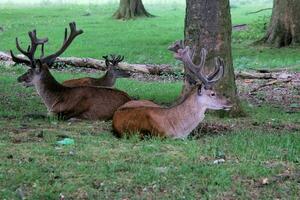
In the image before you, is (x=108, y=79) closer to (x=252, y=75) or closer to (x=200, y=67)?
(x=252, y=75)

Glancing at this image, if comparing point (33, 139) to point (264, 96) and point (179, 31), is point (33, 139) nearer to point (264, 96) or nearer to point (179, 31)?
point (264, 96)

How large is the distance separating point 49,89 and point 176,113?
2.78 metres

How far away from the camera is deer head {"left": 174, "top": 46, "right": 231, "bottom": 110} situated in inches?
345

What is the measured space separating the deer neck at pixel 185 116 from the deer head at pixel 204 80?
0.28 ft

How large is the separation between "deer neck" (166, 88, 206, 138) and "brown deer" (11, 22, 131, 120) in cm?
159

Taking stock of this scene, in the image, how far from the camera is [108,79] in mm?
13117

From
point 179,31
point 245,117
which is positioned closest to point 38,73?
point 245,117

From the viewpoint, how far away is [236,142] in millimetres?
7699

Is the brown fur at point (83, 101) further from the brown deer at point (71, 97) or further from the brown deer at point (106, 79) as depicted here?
the brown deer at point (106, 79)

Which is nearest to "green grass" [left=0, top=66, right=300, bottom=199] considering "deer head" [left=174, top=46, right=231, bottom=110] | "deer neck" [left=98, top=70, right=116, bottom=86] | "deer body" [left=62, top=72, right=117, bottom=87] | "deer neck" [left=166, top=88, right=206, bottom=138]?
"deer neck" [left=166, top=88, right=206, bottom=138]

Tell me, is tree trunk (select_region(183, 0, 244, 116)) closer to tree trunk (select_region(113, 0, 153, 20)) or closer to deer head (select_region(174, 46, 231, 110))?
deer head (select_region(174, 46, 231, 110))

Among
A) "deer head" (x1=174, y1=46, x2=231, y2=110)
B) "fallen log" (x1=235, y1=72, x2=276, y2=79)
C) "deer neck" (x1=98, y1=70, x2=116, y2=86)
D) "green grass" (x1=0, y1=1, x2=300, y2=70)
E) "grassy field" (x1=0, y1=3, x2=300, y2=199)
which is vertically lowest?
"green grass" (x1=0, y1=1, x2=300, y2=70)

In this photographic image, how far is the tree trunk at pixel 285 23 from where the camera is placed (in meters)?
19.9

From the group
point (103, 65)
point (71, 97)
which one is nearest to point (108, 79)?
point (71, 97)
